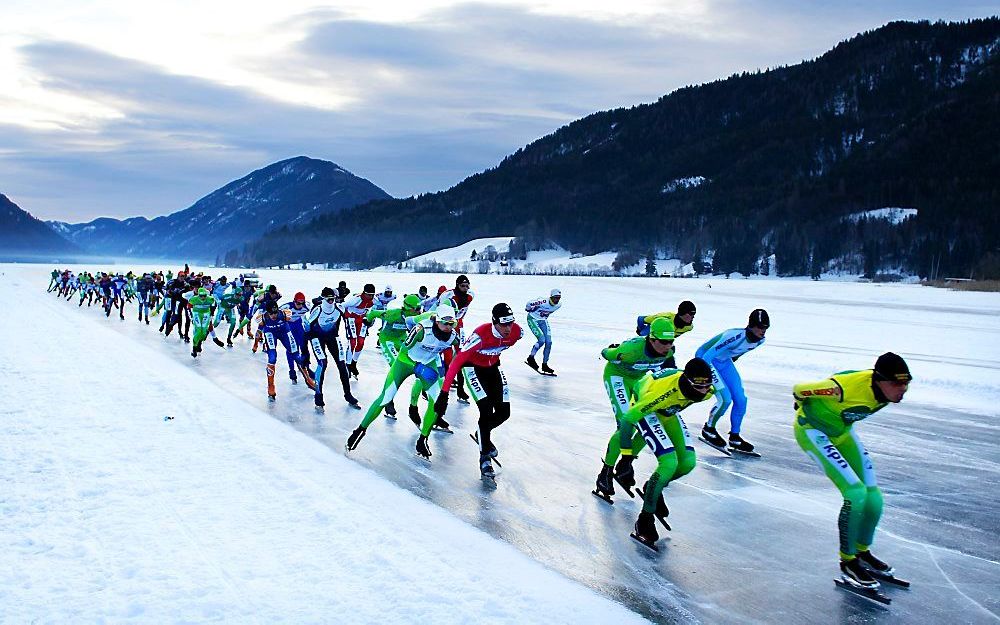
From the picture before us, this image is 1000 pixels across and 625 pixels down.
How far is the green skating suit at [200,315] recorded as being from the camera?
53.5ft

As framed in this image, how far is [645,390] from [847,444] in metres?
1.47

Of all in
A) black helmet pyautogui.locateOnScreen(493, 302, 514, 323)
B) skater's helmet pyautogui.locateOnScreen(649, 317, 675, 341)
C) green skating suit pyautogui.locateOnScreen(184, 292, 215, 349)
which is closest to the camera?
skater's helmet pyautogui.locateOnScreen(649, 317, 675, 341)

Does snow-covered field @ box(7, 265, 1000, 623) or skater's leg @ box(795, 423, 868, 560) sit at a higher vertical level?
skater's leg @ box(795, 423, 868, 560)

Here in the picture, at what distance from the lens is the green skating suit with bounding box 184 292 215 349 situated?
1631cm

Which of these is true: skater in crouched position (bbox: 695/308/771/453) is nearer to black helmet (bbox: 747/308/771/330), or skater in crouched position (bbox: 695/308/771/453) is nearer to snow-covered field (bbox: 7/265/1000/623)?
black helmet (bbox: 747/308/771/330)

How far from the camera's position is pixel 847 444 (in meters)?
4.97

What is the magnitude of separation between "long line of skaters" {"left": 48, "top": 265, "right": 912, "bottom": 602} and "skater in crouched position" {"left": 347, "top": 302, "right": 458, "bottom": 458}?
14 millimetres

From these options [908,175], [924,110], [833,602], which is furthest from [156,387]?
[924,110]

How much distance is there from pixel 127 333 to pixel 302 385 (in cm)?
1136

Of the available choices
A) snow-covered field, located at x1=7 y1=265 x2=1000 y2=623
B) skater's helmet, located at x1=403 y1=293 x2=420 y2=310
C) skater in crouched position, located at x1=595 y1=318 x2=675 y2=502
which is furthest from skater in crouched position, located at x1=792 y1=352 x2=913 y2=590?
skater's helmet, located at x1=403 y1=293 x2=420 y2=310

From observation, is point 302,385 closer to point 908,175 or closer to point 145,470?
point 145,470

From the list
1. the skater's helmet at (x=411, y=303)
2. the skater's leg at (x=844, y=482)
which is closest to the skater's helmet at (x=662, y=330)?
the skater's leg at (x=844, y=482)

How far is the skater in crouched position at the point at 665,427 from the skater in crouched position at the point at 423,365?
2.79 m

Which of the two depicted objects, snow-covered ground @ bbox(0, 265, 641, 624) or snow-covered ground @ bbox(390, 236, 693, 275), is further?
snow-covered ground @ bbox(390, 236, 693, 275)
